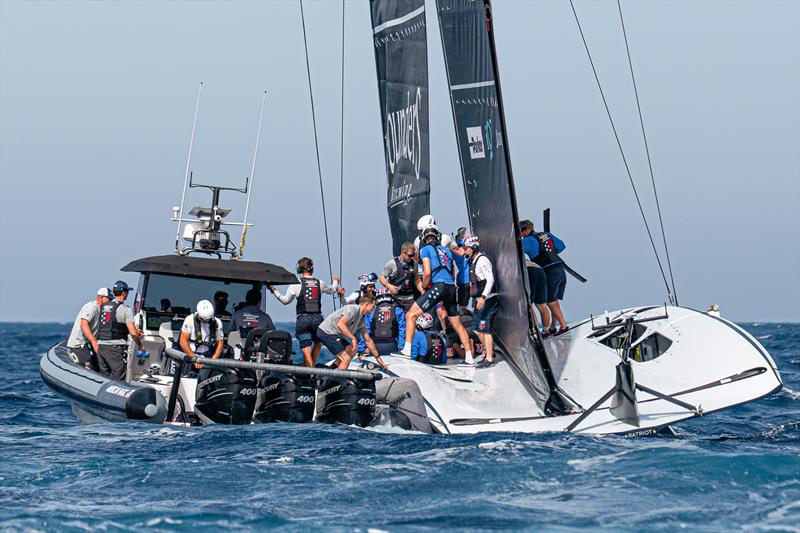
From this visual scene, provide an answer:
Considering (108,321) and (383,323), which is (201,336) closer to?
(108,321)

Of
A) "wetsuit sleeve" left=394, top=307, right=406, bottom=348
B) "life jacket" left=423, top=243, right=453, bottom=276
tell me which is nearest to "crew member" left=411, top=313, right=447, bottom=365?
"wetsuit sleeve" left=394, top=307, right=406, bottom=348

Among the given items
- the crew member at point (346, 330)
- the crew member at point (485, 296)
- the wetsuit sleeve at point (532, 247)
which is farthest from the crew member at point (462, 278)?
the crew member at point (346, 330)

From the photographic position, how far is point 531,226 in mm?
12852

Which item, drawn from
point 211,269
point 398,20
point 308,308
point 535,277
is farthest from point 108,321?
point 398,20

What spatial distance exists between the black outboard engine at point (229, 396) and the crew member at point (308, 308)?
71.9 inches

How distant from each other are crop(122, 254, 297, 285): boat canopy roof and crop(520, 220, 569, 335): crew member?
304cm

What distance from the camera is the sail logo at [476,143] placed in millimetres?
10719

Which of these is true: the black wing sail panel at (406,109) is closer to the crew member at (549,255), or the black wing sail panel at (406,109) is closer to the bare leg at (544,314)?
the crew member at (549,255)

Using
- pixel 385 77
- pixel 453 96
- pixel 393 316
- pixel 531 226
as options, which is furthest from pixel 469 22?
pixel 385 77

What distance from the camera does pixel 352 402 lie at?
9977 millimetres

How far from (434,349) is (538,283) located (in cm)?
152

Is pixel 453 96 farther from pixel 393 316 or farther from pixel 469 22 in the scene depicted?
pixel 393 316

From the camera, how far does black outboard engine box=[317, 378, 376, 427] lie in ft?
32.8

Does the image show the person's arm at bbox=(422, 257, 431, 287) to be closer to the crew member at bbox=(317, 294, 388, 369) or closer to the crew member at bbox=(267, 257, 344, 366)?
the crew member at bbox=(317, 294, 388, 369)
